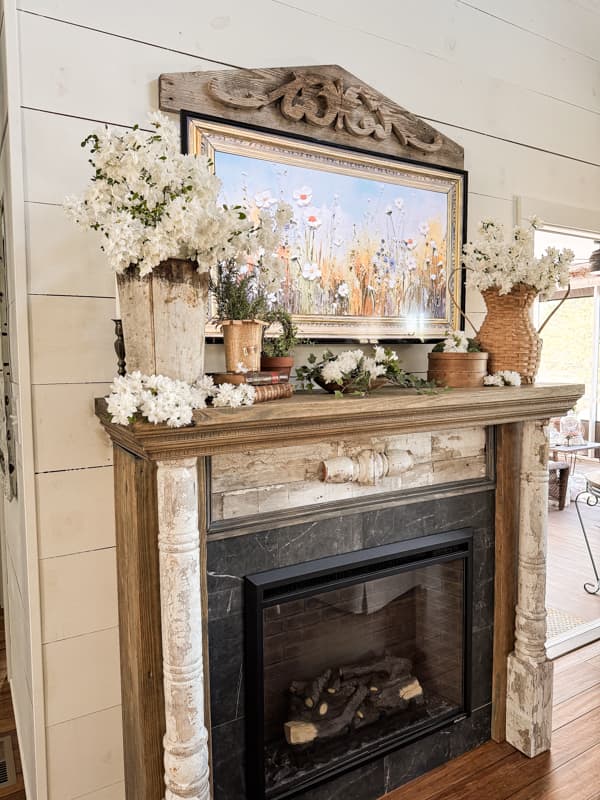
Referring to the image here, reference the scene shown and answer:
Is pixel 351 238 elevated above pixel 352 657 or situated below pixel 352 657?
above

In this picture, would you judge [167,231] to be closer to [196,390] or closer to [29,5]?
[196,390]

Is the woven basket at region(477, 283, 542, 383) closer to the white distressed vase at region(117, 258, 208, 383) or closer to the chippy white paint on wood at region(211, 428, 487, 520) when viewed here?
the chippy white paint on wood at region(211, 428, 487, 520)

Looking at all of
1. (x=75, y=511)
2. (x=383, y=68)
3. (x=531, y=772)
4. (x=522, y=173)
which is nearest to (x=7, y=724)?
(x=75, y=511)

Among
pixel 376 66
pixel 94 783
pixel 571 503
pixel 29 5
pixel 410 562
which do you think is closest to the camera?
pixel 29 5

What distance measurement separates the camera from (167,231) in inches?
48.2

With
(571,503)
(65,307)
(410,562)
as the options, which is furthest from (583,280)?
(65,307)

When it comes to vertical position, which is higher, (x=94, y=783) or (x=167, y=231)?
(x=167, y=231)

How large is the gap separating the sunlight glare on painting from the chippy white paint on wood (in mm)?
487

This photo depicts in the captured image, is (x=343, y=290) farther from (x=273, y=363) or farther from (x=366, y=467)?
(x=366, y=467)

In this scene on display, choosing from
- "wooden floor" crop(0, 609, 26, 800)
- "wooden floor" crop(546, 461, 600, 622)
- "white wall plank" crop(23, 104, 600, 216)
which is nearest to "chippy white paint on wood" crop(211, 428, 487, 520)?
"white wall plank" crop(23, 104, 600, 216)

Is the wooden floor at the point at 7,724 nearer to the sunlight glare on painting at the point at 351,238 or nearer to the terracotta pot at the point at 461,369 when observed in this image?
the sunlight glare on painting at the point at 351,238

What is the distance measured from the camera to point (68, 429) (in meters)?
1.61

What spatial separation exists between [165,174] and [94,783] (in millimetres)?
1656

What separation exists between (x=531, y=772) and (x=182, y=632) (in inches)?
55.5
